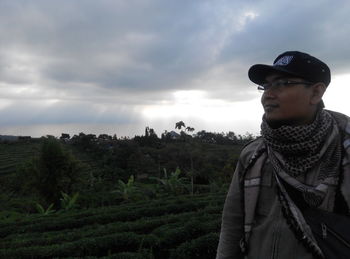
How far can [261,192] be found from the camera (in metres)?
1.56

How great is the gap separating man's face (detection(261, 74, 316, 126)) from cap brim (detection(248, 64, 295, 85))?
37 mm

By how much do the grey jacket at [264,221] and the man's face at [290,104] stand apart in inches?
6.1

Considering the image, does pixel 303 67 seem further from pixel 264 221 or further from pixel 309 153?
pixel 264 221

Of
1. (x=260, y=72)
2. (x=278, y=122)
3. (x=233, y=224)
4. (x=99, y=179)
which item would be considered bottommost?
(x=99, y=179)

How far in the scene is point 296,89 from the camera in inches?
58.2

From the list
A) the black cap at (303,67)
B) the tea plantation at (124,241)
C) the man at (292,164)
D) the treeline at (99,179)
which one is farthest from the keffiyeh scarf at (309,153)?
the treeline at (99,179)

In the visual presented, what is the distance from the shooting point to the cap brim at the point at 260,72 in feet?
5.00

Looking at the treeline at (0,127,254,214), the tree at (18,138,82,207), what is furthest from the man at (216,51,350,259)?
the tree at (18,138,82,207)

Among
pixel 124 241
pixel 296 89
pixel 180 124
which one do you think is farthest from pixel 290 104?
pixel 180 124

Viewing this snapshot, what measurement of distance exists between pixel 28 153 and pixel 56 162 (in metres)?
24.9

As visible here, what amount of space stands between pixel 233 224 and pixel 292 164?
16.8 inches

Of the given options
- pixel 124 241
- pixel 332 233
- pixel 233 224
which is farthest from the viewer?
pixel 124 241

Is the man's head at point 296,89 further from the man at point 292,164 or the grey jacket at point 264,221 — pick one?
the grey jacket at point 264,221

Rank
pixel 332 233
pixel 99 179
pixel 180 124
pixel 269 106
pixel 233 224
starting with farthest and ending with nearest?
pixel 99 179
pixel 180 124
pixel 233 224
pixel 269 106
pixel 332 233
